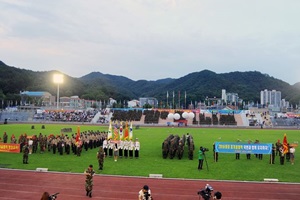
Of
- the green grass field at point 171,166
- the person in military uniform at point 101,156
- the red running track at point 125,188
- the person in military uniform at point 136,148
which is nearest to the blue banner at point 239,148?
the green grass field at point 171,166

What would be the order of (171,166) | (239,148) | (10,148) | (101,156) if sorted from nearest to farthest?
1. (101,156)
2. (171,166)
3. (239,148)
4. (10,148)

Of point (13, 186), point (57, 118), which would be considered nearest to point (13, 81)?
point (57, 118)

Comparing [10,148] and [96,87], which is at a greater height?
[96,87]

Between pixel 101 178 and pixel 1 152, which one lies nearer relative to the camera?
pixel 101 178

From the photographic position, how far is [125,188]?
41.1 ft

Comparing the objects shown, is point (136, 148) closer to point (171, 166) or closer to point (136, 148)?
point (136, 148)

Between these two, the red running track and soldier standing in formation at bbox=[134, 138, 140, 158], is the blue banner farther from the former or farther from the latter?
A: soldier standing in formation at bbox=[134, 138, 140, 158]

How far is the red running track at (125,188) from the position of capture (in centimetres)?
1152

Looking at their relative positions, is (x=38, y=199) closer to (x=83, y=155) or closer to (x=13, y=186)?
(x=13, y=186)

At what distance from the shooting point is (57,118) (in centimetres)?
6850

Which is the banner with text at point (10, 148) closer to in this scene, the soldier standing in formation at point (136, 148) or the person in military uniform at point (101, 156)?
the person in military uniform at point (101, 156)

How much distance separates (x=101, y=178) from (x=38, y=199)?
144 inches

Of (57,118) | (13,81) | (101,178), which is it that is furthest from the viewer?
(13,81)

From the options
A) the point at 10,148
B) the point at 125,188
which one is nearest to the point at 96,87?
the point at 10,148
